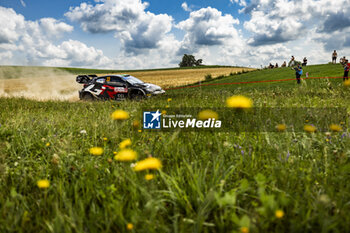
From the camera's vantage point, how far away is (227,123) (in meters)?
3.92

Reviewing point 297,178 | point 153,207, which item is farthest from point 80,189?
point 297,178

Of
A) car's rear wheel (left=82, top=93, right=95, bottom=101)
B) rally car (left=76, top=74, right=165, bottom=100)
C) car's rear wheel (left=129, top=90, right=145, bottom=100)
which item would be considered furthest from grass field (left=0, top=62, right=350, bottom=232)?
car's rear wheel (left=82, top=93, right=95, bottom=101)

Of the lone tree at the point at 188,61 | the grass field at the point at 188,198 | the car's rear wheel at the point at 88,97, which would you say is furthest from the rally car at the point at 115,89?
the lone tree at the point at 188,61

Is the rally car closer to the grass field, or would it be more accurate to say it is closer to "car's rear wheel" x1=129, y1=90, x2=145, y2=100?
"car's rear wheel" x1=129, y1=90, x2=145, y2=100

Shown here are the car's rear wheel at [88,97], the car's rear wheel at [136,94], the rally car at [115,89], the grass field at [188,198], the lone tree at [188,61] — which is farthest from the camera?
the lone tree at [188,61]

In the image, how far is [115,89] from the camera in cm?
1492

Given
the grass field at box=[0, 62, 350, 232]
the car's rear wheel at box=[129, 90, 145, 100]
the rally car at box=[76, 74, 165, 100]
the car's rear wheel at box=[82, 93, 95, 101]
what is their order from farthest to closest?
the car's rear wheel at box=[82, 93, 95, 101] < the rally car at box=[76, 74, 165, 100] < the car's rear wheel at box=[129, 90, 145, 100] < the grass field at box=[0, 62, 350, 232]

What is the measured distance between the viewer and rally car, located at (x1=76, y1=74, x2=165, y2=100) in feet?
48.1

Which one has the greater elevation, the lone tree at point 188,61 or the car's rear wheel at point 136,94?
the lone tree at point 188,61

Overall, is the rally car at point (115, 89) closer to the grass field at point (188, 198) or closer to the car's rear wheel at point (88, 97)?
the car's rear wheel at point (88, 97)

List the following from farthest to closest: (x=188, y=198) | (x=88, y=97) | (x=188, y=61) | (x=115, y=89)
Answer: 1. (x=188, y=61)
2. (x=88, y=97)
3. (x=115, y=89)
4. (x=188, y=198)

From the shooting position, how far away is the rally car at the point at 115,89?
48.1 feet

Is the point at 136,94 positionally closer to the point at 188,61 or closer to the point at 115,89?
the point at 115,89

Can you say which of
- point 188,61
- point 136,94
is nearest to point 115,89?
point 136,94
